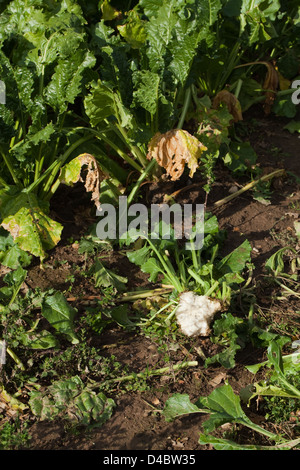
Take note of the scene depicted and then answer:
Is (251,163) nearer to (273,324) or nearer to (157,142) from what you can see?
(157,142)

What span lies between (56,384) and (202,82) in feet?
9.07

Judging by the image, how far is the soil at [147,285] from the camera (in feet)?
8.16

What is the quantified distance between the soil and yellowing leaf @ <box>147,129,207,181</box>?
1.27ft

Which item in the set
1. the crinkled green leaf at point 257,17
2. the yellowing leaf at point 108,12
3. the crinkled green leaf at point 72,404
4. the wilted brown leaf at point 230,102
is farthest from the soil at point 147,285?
the yellowing leaf at point 108,12

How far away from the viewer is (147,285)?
133 inches

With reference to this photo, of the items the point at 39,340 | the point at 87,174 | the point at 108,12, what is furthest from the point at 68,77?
the point at 39,340

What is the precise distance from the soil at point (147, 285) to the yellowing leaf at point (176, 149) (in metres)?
0.39

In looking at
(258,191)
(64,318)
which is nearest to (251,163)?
(258,191)

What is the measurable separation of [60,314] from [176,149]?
1.31 m

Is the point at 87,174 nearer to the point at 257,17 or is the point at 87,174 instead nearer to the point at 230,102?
the point at 230,102

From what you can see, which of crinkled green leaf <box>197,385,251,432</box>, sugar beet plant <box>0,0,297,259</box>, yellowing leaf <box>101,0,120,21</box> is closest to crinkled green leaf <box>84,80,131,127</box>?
sugar beet plant <box>0,0,297,259</box>

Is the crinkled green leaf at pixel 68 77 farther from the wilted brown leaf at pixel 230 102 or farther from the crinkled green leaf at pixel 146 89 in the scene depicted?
the wilted brown leaf at pixel 230 102

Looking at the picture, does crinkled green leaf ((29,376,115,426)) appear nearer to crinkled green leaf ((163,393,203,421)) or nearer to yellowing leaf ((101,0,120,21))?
crinkled green leaf ((163,393,203,421))

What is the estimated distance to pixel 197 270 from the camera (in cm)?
321
